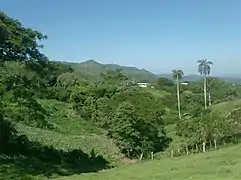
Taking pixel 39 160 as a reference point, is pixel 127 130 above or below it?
above

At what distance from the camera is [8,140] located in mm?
38656

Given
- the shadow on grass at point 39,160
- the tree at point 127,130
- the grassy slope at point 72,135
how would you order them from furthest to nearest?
the tree at point 127,130
the grassy slope at point 72,135
the shadow on grass at point 39,160

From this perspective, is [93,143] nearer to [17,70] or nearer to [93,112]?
[93,112]

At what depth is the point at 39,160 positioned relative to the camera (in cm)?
3703

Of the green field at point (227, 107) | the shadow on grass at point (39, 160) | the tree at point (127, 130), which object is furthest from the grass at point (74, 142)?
the green field at point (227, 107)

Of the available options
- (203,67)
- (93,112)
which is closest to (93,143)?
(93,112)

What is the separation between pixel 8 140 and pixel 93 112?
34701 mm

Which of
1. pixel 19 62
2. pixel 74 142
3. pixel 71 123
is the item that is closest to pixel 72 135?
pixel 74 142

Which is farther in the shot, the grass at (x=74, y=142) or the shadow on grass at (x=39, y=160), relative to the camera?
the grass at (x=74, y=142)

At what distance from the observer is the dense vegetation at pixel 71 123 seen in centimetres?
2480

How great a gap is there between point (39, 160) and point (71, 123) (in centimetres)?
2974

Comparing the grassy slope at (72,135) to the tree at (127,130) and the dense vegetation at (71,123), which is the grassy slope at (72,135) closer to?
the dense vegetation at (71,123)

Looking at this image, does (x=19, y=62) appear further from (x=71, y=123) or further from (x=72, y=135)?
(x=71, y=123)

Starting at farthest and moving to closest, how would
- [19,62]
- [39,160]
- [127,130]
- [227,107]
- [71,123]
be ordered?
[227,107]
[71,123]
[127,130]
[39,160]
[19,62]
